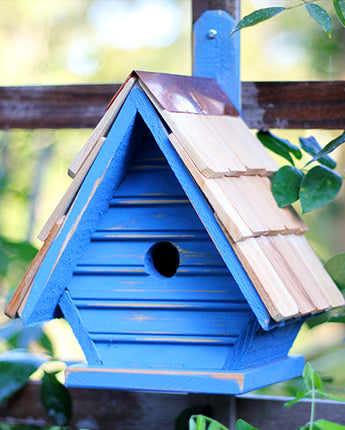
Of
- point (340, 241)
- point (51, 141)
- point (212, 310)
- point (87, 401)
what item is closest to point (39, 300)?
point (212, 310)

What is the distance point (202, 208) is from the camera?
2.75ft

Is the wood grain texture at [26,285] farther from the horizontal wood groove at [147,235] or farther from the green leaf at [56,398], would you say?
the green leaf at [56,398]

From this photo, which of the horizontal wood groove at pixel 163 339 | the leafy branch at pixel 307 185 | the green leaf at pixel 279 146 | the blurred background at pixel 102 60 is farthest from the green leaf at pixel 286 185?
the blurred background at pixel 102 60

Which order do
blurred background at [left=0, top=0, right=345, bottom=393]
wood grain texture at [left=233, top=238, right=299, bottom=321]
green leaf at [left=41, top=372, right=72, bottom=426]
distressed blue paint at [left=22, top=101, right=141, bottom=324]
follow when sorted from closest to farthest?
wood grain texture at [left=233, top=238, right=299, bottom=321] < distressed blue paint at [left=22, top=101, right=141, bottom=324] < green leaf at [left=41, top=372, right=72, bottom=426] < blurred background at [left=0, top=0, right=345, bottom=393]

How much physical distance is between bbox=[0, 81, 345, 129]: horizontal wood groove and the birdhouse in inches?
6.5

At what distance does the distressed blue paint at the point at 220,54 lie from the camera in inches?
43.9

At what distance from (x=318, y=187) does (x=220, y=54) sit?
28 cm

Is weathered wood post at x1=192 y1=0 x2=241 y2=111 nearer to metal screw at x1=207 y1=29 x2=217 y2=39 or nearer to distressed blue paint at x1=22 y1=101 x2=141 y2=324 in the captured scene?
metal screw at x1=207 y1=29 x2=217 y2=39

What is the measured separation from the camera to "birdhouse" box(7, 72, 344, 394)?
85cm

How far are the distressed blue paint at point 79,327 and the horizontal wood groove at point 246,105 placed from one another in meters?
0.37

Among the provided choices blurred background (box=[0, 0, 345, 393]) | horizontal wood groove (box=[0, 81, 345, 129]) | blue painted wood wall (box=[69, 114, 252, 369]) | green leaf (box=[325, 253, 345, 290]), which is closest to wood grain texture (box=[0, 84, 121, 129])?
horizontal wood groove (box=[0, 81, 345, 129])

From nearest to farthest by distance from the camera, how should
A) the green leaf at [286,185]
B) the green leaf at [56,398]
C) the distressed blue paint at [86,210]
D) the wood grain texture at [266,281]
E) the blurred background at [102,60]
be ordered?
the wood grain texture at [266,281] < the distressed blue paint at [86,210] < the green leaf at [286,185] < the green leaf at [56,398] < the blurred background at [102,60]

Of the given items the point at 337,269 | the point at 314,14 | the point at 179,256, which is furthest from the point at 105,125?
the point at 337,269

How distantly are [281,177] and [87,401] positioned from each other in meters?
0.54
